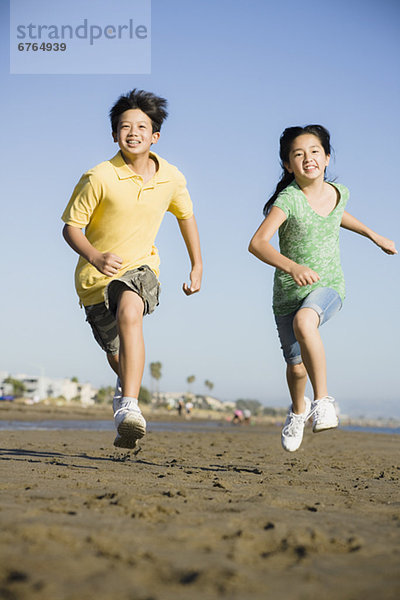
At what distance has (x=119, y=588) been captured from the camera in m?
1.52

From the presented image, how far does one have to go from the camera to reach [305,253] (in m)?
5.09

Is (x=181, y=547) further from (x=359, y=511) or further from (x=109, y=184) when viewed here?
(x=109, y=184)

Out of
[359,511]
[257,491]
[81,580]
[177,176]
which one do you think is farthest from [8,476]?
[177,176]

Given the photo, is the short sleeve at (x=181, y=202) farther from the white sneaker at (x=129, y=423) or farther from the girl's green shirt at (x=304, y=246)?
the white sneaker at (x=129, y=423)

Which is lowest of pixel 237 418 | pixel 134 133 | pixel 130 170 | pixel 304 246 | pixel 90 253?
pixel 237 418

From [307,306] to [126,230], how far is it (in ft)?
4.95

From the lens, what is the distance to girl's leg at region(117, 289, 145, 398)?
458 centimetres

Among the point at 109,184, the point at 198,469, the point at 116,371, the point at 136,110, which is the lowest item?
the point at 198,469

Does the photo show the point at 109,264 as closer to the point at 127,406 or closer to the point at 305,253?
the point at 127,406

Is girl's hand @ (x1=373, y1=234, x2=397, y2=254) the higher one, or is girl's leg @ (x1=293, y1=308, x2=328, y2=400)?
girl's hand @ (x1=373, y1=234, x2=397, y2=254)

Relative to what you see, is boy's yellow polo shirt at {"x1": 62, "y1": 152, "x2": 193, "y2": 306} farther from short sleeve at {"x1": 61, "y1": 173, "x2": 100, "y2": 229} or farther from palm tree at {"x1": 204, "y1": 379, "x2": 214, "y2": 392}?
palm tree at {"x1": 204, "y1": 379, "x2": 214, "y2": 392}

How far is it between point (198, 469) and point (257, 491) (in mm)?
1510

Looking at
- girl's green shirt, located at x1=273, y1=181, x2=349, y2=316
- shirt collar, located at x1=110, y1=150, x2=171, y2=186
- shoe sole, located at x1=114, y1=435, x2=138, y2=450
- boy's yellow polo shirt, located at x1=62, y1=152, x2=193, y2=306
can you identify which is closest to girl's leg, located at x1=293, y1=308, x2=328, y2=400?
girl's green shirt, located at x1=273, y1=181, x2=349, y2=316

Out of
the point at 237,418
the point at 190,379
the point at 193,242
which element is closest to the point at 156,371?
the point at 190,379
